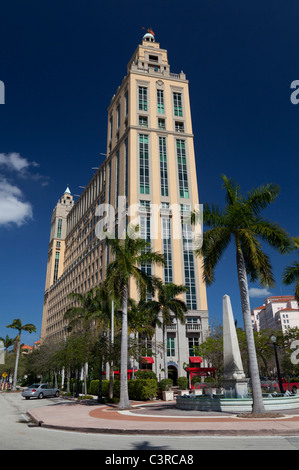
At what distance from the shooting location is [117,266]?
76.1 ft

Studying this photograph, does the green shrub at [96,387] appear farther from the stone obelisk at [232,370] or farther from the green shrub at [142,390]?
the stone obelisk at [232,370]

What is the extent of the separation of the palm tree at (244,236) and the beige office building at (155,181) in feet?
101

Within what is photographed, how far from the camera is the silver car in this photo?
37.0 meters

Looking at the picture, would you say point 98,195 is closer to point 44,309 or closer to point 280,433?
point 44,309

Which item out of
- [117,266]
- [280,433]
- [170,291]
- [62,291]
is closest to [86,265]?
[62,291]

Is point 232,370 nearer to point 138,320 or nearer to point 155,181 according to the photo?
point 138,320

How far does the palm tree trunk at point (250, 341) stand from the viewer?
1445 cm

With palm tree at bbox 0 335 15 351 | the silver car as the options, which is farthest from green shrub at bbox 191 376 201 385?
palm tree at bbox 0 335 15 351

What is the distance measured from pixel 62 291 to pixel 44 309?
26.4m

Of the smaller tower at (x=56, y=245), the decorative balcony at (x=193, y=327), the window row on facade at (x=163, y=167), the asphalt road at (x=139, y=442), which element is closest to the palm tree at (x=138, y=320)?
the decorative balcony at (x=193, y=327)

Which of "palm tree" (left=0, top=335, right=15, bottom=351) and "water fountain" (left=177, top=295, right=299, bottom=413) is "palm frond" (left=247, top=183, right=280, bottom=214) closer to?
"water fountain" (left=177, top=295, right=299, bottom=413)

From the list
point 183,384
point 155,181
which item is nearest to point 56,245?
point 155,181

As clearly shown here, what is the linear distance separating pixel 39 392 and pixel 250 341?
30.3 m

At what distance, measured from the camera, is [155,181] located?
6112 cm
